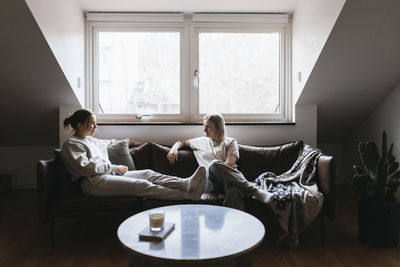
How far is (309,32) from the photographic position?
130 inches

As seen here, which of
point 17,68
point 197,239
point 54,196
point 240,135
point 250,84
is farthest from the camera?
point 250,84

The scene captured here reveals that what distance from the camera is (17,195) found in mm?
3979

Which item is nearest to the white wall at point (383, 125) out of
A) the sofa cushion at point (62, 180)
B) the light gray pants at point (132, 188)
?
the light gray pants at point (132, 188)

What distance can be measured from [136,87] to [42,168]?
1657mm

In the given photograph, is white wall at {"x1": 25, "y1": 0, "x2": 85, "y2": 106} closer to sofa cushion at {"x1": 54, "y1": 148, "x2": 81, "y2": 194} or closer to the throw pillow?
the throw pillow

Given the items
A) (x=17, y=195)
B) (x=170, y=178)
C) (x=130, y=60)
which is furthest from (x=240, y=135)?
(x=17, y=195)

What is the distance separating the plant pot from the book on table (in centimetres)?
157

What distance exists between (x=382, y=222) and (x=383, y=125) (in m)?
1.52

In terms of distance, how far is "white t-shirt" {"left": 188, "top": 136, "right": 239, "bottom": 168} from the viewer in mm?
3117

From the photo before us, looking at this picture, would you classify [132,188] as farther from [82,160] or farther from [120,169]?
[82,160]

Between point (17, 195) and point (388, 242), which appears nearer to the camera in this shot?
point (388, 242)

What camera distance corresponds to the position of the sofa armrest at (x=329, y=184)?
2.60 meters

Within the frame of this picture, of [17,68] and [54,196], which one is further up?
[17,68]

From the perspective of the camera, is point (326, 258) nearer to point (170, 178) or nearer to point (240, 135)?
point (170, 178)
